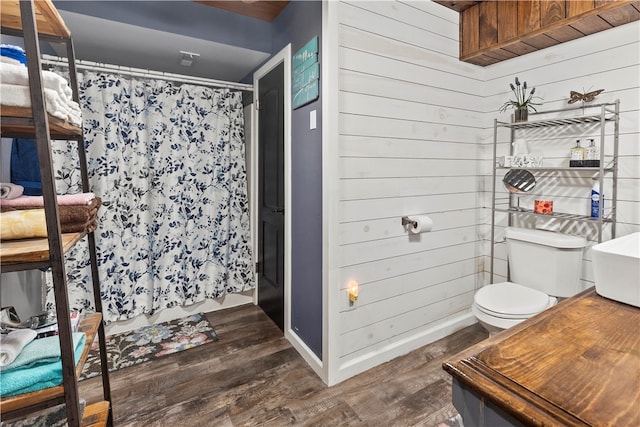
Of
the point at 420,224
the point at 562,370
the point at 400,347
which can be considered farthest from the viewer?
the point at 400,347

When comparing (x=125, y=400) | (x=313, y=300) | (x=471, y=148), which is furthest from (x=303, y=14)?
(x=125, y=400)

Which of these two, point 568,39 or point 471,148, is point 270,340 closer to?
point 471,148

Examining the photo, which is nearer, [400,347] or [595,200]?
[595,200]

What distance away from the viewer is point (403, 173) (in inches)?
84.8

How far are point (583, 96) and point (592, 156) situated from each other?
37cm

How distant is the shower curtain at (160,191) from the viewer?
2.34 m

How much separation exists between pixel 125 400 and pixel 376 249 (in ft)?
5.46

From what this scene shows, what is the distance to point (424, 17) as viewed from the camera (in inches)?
86.2

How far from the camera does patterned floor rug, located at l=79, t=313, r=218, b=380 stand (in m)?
2.16

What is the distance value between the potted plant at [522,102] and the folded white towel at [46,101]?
249cm

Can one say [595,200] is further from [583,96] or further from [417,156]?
[417,156]

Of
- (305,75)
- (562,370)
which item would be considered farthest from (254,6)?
(562,370)

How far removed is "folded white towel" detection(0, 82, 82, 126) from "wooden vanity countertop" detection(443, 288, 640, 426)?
1198mm

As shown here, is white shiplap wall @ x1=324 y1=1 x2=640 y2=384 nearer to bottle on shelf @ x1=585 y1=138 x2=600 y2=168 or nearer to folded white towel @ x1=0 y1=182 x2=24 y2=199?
bottle on shelf @ x1=585 y1=138 x2=600 y2=168
